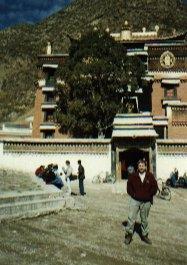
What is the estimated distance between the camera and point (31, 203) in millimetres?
12648

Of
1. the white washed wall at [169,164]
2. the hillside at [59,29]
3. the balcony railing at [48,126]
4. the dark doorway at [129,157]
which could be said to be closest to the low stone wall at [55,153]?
the dark doorway at [129,157]

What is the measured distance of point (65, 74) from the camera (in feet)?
126

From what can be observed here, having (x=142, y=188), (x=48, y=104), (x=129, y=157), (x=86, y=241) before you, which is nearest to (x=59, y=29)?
(x=48, y=104)

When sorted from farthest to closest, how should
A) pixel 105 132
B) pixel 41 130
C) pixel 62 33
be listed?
1. pixel 62 33
2. pixel 41 130
3. pixel 105 132

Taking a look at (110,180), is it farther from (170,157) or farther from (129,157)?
(170,157)

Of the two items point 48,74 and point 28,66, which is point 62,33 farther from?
point 48,74

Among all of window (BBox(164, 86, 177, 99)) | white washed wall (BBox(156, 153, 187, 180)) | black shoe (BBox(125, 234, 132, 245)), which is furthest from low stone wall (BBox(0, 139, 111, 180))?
black shoe (BBox(125, 234, 132, 245))

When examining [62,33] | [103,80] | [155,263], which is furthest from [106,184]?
[62,33]

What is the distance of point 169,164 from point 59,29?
96755 millimetres

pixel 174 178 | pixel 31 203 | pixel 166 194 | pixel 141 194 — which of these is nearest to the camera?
pixel 141 194

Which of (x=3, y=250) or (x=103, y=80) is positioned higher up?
(x=103, y=80)

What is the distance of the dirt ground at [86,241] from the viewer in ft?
29.5

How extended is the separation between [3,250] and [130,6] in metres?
114

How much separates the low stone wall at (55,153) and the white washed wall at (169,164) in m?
3.12
